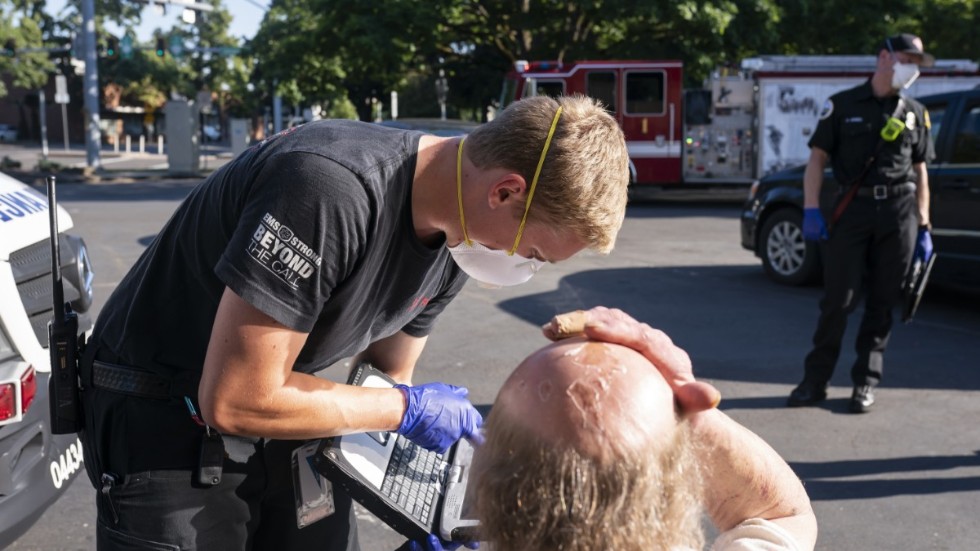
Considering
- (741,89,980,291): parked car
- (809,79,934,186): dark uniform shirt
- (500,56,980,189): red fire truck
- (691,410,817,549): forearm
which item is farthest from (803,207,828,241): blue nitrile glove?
(500,56,980,189): red fire truck

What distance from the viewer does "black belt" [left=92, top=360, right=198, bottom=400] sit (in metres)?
1.96

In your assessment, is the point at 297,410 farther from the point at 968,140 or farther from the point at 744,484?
the point at 968,140

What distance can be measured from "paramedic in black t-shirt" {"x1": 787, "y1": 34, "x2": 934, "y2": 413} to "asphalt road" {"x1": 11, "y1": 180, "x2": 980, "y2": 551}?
32 cm

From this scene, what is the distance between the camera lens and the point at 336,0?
2364 centimetres

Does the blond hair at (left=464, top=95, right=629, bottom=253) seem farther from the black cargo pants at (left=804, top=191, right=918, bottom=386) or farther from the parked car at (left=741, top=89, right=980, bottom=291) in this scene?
the parked car at (left=741, top=89, right=980, bottom=291)

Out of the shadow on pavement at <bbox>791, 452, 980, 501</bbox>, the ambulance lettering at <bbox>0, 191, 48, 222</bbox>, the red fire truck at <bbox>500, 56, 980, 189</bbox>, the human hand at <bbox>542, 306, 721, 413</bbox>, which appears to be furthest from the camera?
the red fire truck at <bbox>500, 56, 980, 189</bbox>

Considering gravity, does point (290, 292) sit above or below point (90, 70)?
below

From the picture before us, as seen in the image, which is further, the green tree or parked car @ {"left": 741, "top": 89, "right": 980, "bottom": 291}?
the green tree

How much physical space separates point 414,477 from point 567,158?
798 mm

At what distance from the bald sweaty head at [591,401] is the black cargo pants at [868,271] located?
4.50 meters

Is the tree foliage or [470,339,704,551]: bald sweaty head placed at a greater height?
the tree foliage

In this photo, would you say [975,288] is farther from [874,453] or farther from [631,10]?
[631,10]

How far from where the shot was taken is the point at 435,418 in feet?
6.93

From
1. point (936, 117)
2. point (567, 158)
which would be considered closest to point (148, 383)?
point (567, 158)
